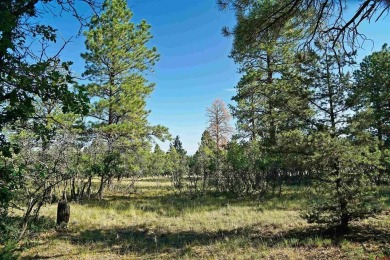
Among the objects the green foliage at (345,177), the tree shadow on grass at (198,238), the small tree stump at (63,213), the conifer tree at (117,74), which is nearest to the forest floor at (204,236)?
the tree shadow on grass at (198,238)

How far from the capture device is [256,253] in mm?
6602

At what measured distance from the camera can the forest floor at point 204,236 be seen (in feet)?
21.6

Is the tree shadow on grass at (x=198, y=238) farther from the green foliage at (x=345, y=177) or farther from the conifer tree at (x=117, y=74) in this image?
the conifer tree at (x=117, y=74)

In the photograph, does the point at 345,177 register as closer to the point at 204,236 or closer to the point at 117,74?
the point at 204,236

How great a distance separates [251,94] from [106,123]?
27.6 feet

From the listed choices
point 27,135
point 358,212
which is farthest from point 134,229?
point 358,212

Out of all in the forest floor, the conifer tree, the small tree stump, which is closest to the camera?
the forest floor

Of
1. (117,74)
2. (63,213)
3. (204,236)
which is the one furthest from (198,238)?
(117,74)

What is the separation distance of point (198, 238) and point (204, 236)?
246mm

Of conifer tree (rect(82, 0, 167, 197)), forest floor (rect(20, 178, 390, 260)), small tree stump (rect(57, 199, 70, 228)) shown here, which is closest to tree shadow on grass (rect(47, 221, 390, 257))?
forest floor (rect(20, 178, 390, 260))

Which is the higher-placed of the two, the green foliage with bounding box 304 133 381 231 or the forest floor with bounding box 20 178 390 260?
the green foliage with bounding box 304 133 381 231

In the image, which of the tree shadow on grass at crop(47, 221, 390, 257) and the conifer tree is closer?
the tree shadow on grass at crop(47, 221, 390, 257)

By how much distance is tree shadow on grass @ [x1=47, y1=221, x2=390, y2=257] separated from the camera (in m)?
7.05

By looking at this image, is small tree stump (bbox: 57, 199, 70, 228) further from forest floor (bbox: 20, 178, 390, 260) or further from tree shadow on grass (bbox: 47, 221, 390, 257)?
tree shadow on grass (bbox: 47, 221, 390, 257)
